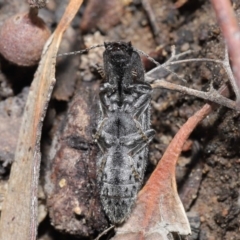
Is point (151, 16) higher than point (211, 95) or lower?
higher

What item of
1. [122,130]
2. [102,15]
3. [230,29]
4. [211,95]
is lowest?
[122,130]

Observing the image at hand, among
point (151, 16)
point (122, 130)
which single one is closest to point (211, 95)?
point (122, 130)

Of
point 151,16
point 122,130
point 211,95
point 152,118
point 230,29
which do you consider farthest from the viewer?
point 151,16

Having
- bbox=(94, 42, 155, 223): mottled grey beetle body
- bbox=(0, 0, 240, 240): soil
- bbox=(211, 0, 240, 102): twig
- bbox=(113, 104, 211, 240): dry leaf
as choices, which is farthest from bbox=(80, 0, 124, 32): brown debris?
bbox=(211, 0, 240, 102): twig

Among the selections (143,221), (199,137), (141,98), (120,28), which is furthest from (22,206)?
(120,28)

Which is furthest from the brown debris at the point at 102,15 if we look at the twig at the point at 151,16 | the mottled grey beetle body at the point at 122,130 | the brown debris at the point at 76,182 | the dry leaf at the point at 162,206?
the dry leaf at the point at 162,206

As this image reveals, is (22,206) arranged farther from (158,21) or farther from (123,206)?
(158,21)

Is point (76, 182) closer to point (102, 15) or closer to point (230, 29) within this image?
point (102, 15)
